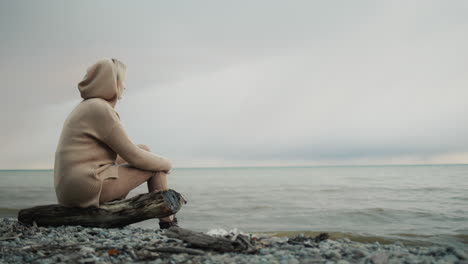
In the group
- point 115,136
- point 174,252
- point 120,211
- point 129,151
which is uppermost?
point 115,136

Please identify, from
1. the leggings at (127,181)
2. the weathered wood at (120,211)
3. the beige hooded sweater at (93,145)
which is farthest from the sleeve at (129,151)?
the weathered wood at (120,211)

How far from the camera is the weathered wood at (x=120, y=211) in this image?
476 cm

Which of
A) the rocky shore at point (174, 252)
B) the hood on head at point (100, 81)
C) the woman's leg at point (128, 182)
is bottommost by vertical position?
the rocky shore at point (174, 252)

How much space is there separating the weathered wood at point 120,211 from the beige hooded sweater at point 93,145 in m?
0.31

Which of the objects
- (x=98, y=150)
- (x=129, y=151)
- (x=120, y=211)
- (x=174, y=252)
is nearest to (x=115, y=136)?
(x=129, y=151)

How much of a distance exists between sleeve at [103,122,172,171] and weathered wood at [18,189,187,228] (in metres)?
0.49

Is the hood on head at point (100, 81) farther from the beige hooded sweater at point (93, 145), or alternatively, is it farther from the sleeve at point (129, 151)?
the sleeve at point (129, 151)

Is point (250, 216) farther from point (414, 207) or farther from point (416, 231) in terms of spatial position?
point (414, 207)

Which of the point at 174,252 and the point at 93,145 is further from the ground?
the point at 93,145

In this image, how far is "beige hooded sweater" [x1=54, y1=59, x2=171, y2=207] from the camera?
4.32 meters

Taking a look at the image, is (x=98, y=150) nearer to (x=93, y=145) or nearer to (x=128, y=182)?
(x=93, y=145)

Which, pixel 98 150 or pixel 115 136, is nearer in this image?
pixel 115 136

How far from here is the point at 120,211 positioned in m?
4.86

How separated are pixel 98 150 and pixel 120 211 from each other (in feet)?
3.30
